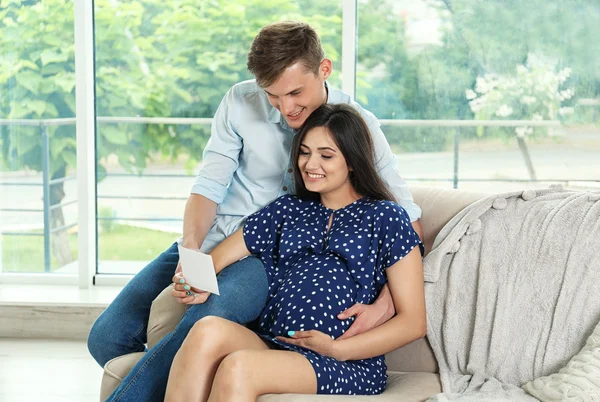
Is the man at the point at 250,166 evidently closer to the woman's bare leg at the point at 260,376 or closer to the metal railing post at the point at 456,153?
the woman's bare leg at the point at 260,376

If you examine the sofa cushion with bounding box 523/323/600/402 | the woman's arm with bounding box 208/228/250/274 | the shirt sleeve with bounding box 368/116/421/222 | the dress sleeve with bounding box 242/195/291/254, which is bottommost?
the sofa cushion with bounding box 523/323/600/402

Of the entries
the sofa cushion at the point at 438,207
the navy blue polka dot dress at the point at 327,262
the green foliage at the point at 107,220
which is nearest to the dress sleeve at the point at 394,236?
the navy blue polka dot dress at the point at 327,262

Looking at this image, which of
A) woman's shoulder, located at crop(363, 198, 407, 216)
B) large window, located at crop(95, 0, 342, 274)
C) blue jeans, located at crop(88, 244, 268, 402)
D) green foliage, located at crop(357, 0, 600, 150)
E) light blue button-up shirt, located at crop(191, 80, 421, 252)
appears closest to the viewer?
blue jeans, located at crop(88, 244, 268, 402)

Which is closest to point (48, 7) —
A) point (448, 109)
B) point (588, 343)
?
point (448, 109)

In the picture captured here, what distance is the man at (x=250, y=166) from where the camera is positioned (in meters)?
2.24

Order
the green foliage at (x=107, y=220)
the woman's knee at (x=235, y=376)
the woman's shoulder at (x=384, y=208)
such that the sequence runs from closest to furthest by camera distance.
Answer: the woman's knee at (x=235, y=376) < the woman's shoulder at (x=384, y=208) < the green foliage at (x=107, y=220)

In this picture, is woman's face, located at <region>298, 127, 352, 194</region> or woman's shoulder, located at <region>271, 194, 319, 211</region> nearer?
woman's face, located at <region>298, 127, 352, 194</region>

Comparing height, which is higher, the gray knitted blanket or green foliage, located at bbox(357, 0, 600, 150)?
green foliage, located at bbox(357, 0, 600, 150)

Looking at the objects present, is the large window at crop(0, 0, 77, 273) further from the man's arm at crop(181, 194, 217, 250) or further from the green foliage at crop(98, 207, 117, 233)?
the man's arm at crop(181, 194, 217, 250)

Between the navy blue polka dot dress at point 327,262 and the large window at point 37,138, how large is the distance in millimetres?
1928

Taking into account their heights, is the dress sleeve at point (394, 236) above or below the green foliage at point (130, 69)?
below

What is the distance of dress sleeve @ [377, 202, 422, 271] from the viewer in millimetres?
2160

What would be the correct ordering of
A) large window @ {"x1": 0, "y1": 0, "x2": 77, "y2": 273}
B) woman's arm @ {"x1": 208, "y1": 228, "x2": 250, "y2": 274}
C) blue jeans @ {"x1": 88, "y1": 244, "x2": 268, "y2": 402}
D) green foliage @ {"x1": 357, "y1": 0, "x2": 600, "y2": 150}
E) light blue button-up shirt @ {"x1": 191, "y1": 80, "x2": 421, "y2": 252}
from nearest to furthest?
blue jeans @ {"x1": 88, "y1": 244, "x2": 268, "y2": 402} → woman's arm @ {"x1": 208, "y1": 228, "x2": 250, "y2": 274} → light blue button-up shirt @ {"x1": 191, "y1": 80, "x2": 421, "y2": 252} → green foliage @ {"x1": 357, "y1": 0, "x2": 600, "y2": 150} → large window @ {"x1": 0, "y1": 0, "x2": 77, "y2": 273}

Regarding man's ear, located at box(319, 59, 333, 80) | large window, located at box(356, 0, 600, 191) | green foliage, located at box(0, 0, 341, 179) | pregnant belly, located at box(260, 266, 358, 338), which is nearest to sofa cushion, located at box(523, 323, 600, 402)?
pregnant belly, located at box(260, 266, 358, 338)
